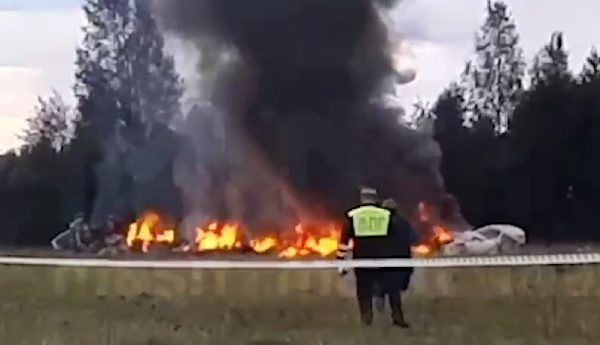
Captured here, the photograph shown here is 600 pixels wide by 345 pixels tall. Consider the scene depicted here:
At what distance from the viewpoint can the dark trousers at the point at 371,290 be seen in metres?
14.2

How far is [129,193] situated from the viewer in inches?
1519

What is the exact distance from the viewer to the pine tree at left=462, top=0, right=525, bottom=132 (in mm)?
45406

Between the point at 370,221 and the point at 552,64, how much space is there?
32.5 meters

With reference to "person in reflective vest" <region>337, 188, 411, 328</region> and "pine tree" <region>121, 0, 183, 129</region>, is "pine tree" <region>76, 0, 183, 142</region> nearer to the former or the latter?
"pine tree" <region>121, 0, 183, 129</region>

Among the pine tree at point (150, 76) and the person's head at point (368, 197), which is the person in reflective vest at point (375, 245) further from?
the pine tree at point (150, 76)

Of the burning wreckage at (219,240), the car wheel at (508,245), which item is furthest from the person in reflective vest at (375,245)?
the car wheel at (508,245)

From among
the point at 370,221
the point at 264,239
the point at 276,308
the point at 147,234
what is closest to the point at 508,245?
the point at 264,239

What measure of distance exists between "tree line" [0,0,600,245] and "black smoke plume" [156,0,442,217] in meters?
2.51

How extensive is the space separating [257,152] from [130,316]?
19694mm

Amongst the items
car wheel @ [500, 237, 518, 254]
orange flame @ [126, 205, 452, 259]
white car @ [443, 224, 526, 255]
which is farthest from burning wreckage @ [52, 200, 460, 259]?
car wheel @ [500, 237, 518, 254]

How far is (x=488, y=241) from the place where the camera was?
118 feet

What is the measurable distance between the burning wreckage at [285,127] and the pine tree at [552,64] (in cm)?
946

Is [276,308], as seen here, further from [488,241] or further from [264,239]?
[488,241]

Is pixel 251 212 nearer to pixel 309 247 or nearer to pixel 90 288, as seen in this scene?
pixel 309 247
